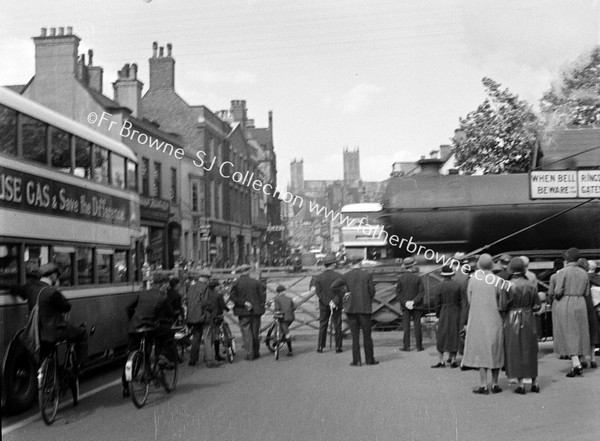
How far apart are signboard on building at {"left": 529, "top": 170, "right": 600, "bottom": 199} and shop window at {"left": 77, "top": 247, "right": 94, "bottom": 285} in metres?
8.79

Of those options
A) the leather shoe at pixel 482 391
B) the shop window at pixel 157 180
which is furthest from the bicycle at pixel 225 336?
the shop window at pixel 157 180

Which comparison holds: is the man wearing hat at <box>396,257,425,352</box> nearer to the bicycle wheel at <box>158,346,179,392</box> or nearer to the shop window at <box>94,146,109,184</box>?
the bicycle wheel at <box>158,346,179,392</box>

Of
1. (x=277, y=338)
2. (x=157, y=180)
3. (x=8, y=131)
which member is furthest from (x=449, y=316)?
(x=157, y=180)

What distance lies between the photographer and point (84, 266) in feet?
35.8

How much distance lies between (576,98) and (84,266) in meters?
20.3

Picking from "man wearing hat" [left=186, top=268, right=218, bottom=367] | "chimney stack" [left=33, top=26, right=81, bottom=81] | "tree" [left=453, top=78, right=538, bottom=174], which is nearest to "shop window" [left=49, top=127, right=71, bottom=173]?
"chimney stack" [left=33, top=26, right=81, bottom=81]

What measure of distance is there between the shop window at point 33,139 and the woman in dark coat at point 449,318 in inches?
→ 260

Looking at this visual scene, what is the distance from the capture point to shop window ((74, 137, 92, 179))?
10.6m

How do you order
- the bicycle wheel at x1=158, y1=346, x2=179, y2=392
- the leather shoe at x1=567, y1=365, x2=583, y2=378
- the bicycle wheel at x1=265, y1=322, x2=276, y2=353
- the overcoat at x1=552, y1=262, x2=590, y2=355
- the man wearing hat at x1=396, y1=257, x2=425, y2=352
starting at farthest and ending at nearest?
the bicycle wheel at x1=265, y1=322, x2=276, y2=353, the man wearing hat at x1=396, y1=257, x2=425, y2=352, the overcoat at x1=552, y1=262, x2=590, y2=355, the leather shoe at x1=567, y1=365, x2=583, y2=378, the bicycle wheel at x1=158, y1=346, x2=179, y2=392

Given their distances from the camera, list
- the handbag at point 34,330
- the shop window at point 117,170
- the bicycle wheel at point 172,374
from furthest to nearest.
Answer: the shop window at point 117,170
the bicycle wheel at point 172,374
the handbag at point 34,330

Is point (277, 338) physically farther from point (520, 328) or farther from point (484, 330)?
point (520, 328)

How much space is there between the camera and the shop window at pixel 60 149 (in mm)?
9728

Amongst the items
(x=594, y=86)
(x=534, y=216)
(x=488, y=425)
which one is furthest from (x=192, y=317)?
(x=594, y=86)

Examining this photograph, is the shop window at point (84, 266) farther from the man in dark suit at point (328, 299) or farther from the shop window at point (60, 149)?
the man in dark suit at point (328, 299)
